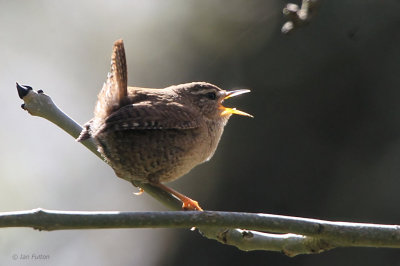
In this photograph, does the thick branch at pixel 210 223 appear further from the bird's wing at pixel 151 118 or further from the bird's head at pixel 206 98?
the bird's head at pixel 206 98

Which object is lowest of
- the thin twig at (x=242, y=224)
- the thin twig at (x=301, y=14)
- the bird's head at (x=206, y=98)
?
the thin twig at (x=242, y=224)

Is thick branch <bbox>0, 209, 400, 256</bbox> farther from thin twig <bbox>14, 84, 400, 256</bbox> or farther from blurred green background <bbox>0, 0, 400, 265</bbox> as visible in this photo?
blurred green background <bbox>0, 0, 400, 265</bbox>

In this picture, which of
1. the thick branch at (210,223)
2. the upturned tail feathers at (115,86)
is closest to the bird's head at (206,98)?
the upturned tail feathers at (115,86)

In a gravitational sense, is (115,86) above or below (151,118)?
above

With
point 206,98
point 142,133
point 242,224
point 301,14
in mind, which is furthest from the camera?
point 206,98

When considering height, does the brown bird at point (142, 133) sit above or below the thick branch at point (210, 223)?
above

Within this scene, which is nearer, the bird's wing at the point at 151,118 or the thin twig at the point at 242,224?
the thin twig at the point at 242,224

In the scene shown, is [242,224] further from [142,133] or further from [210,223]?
[142,133]

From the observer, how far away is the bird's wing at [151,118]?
3105 millimetres

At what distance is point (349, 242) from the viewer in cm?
238

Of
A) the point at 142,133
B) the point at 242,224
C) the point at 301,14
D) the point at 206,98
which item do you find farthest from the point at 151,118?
the point at 242,224

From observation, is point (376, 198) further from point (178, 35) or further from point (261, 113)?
point (178, 35)

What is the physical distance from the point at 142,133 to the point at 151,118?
3.6 inches

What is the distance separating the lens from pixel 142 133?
3.22 meters
